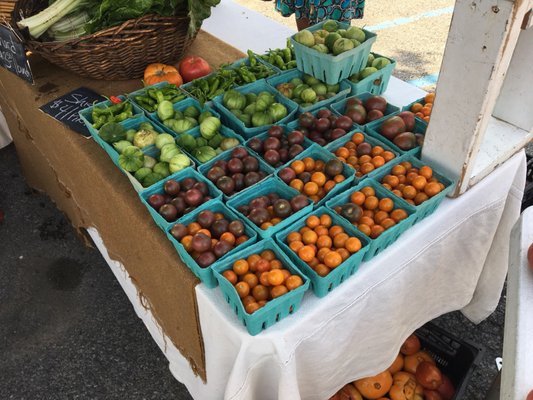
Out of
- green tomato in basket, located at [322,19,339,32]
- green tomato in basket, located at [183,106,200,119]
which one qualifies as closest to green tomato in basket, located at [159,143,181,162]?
green tomato in basket, located at [183,106,200,119]

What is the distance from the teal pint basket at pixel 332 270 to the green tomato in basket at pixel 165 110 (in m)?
0.83

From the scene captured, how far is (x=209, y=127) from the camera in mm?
1810

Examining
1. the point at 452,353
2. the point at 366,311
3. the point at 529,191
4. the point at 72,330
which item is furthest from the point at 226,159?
the point at 529,191

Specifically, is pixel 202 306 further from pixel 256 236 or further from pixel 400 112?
pixel 400 112

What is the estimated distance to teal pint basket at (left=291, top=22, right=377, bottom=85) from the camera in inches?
74.7

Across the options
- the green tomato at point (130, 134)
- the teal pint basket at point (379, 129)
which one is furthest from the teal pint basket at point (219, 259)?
the teal pint basket at point (379, 129)

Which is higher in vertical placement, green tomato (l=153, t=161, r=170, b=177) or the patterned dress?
the patterned dress

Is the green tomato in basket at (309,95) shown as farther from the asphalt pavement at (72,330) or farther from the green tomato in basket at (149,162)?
the asphalt pavement at (72,330)

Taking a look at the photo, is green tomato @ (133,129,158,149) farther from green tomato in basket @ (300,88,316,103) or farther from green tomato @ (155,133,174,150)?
green tomato in basket @ (300,88,316,103)

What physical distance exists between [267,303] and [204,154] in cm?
75

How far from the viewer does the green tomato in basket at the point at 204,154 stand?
1723 mm

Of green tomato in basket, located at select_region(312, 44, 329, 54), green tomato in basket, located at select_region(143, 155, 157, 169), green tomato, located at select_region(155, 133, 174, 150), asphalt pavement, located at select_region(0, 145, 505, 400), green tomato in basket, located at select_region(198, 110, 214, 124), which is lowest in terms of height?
asphalt pavement, located at select_region(0, 145, 505, 400)

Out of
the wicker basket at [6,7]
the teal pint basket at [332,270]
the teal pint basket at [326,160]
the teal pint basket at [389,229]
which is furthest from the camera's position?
the wicker basket at [6,7]

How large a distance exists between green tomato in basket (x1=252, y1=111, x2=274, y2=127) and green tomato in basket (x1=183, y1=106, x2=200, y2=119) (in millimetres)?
286
